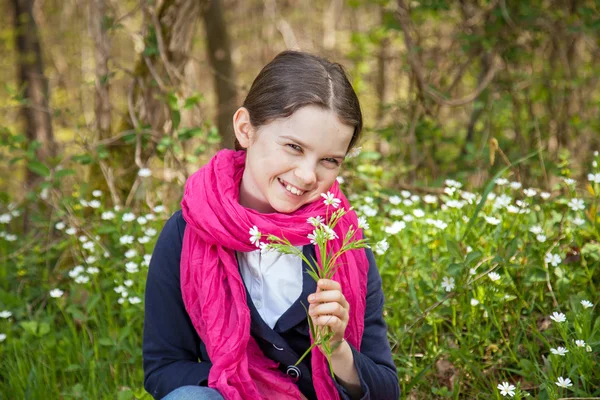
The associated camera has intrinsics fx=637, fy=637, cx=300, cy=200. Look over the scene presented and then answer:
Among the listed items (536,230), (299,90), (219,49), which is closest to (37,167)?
(299,90)

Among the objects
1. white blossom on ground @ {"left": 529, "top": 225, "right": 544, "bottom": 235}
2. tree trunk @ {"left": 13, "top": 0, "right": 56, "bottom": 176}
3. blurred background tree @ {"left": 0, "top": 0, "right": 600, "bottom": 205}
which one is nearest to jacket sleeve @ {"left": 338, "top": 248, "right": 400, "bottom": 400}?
white blossom on ground @ {"left": 529, "top": 225, "right": 544, "bottom": 235}

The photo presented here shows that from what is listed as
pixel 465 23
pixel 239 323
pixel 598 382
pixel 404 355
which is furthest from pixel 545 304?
pixel 465 23

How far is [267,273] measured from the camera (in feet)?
5.82

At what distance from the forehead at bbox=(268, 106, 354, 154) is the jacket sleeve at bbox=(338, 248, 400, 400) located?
427 mm

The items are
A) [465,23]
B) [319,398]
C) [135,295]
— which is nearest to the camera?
[319,398]

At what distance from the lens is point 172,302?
1.79 m

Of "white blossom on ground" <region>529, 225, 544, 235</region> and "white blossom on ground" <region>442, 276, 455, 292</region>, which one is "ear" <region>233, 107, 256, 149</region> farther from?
"white blossom on ground" <region>529, 225, 544, 235</region>

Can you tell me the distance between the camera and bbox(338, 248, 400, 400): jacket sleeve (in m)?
1.67

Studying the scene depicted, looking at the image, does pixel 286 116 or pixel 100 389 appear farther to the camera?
pixel 100 389

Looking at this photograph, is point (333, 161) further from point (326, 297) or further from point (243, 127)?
point (326, 297)

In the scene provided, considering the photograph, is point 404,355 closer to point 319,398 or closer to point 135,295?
point 319,398

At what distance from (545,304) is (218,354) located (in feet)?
4.36

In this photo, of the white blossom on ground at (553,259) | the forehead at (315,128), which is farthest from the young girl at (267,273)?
the white blossom on ground at (553,259)

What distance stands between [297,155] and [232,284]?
0.39 meters
